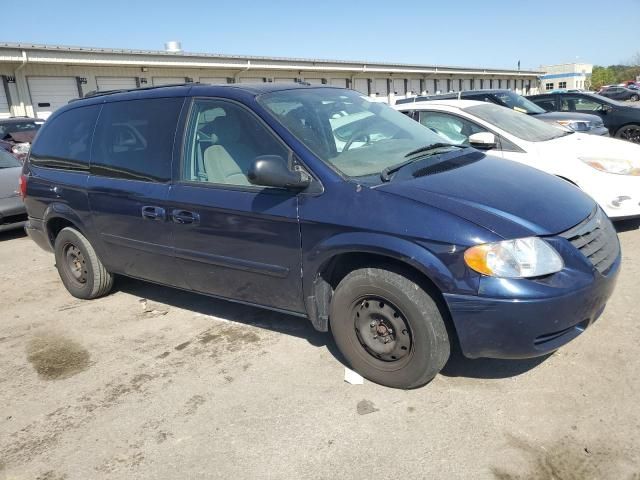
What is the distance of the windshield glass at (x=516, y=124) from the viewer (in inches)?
242

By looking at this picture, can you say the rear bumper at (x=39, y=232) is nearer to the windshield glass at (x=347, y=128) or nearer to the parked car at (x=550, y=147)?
the windshield glass at (x=347, y=128)

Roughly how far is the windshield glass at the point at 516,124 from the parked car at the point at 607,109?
6199 mm

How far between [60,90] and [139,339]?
19.3 meters

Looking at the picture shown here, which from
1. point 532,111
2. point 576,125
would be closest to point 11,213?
point 532,111

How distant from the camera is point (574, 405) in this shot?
9.28ft

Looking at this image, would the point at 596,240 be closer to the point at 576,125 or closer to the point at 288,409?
the point at 288,409

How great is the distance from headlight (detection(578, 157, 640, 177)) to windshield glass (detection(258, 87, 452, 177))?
2.42 m

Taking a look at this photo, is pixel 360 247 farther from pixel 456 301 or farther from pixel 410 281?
pixel 456 301

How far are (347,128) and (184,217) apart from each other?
129 cm

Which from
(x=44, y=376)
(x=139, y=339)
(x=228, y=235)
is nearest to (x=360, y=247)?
(x=228, y=235)

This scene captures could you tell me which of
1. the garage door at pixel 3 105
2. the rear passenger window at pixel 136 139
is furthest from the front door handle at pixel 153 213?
the garage door at pixel 3 105

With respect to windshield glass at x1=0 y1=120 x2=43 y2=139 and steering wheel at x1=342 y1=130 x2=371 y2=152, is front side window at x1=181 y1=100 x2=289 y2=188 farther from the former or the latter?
windshield glass at x1=0 y1=120 x2=43 y2=139

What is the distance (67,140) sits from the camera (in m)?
4.67

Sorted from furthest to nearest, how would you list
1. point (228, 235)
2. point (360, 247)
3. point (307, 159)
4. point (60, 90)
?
point (60, 90) < point (228, 235) < point (307, 159) < point (360, 247)
